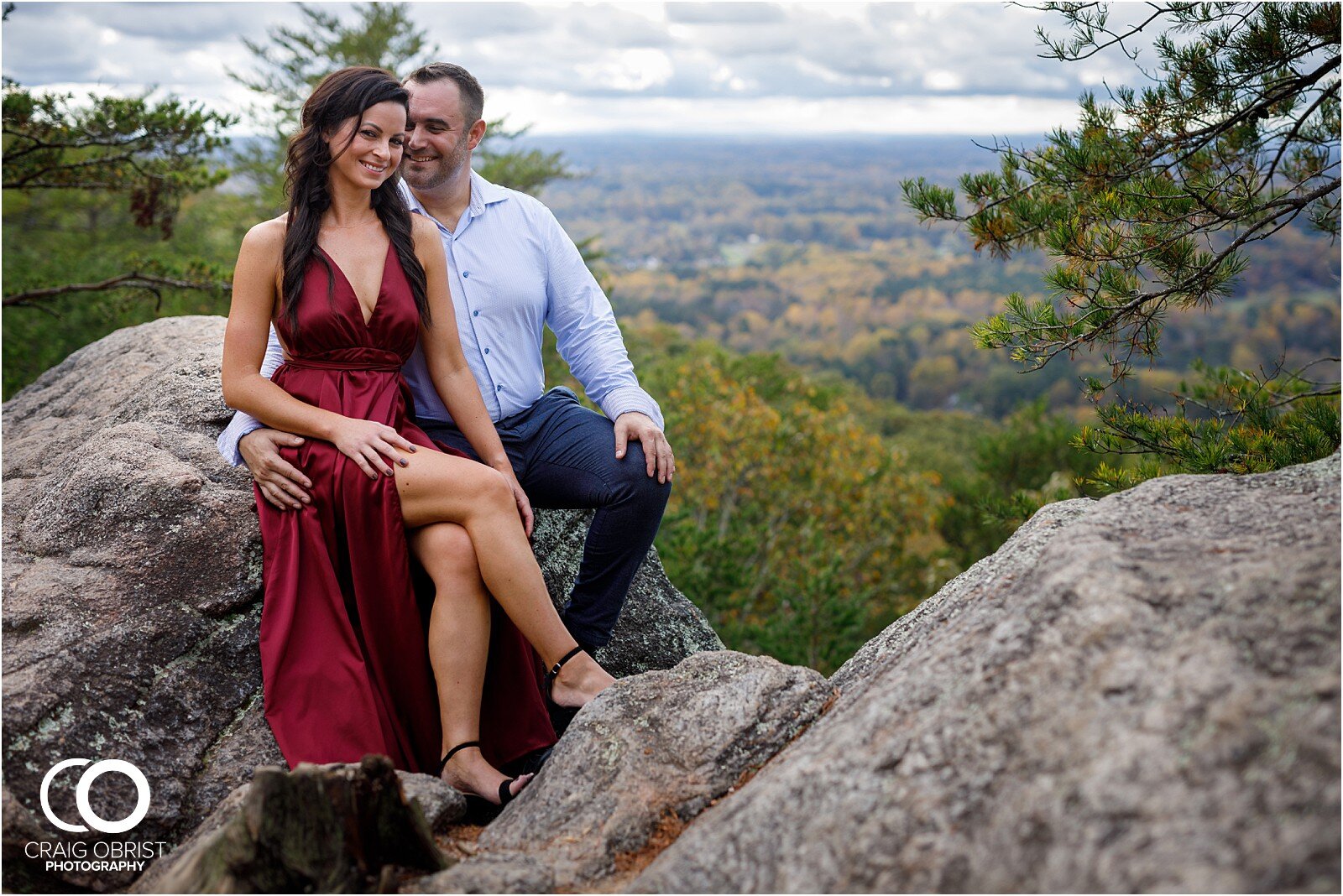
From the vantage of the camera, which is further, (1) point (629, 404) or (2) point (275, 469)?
(1) point (629, 404)

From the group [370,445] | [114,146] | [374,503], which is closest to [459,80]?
[370,445]

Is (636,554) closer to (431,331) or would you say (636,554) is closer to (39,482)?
(431,331)

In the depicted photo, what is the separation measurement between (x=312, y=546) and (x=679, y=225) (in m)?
159

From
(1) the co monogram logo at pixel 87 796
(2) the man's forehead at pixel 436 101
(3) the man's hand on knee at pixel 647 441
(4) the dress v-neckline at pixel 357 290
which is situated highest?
(2) the man's forehead at pixel 436 101

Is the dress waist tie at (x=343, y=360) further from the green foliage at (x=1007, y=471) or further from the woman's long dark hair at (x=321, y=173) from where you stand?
the green foliage at (x=1007, y=471)

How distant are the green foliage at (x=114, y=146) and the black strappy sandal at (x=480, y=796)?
5524 millimetres

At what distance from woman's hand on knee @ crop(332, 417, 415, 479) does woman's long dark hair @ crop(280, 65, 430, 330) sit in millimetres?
488

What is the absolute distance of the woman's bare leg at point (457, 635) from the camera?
10.6 feet

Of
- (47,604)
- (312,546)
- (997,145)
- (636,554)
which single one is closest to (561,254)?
(636,554)

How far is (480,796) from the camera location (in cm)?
313

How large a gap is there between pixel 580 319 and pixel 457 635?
1.61 meters

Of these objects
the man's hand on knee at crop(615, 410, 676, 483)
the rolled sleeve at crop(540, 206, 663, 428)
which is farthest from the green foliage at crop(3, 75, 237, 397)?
A: the man's hand on knee at crop(615, 410, 676, 483)

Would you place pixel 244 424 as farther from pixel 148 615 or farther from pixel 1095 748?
pixel 1095 748

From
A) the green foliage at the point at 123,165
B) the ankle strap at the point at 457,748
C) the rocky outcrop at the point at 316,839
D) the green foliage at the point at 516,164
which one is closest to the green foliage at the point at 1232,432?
the ankle strap at the point at 457,748
